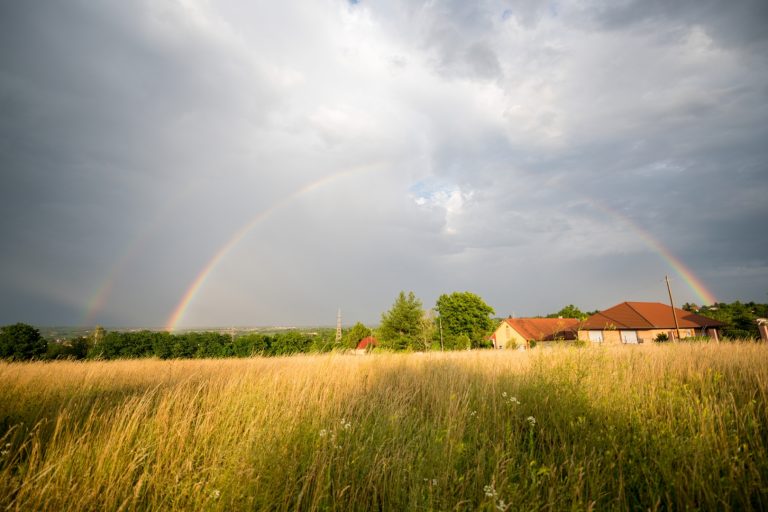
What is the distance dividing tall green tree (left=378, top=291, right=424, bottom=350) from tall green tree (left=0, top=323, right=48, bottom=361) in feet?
135

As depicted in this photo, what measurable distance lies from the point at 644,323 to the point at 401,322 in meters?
32.3

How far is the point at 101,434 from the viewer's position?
3289 mm

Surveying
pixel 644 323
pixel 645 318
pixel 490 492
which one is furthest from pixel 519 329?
pixel 490 492

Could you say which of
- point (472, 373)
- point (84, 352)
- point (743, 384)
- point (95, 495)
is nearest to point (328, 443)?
point (95, 495)

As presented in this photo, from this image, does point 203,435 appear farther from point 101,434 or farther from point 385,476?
point 385,476

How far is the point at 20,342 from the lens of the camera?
35750mm

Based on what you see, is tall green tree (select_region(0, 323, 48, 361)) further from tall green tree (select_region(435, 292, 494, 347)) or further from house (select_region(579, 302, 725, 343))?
house (select_region(579, 302, 725, 343))

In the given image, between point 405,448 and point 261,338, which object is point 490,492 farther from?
point 261,338

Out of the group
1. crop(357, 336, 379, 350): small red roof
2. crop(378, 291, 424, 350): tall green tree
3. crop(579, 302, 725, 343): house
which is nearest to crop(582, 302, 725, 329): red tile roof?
crop(579, 302, 725, 343): house

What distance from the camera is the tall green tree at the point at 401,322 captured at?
43.4m

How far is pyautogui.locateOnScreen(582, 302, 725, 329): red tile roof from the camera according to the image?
132ft

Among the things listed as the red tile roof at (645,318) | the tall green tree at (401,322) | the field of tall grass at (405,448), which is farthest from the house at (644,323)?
the field of tall grass at (405,448)

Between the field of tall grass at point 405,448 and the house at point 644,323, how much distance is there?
41.3m

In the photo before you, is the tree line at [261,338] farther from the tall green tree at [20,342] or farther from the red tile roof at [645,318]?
the red tile roof at [645,318]
